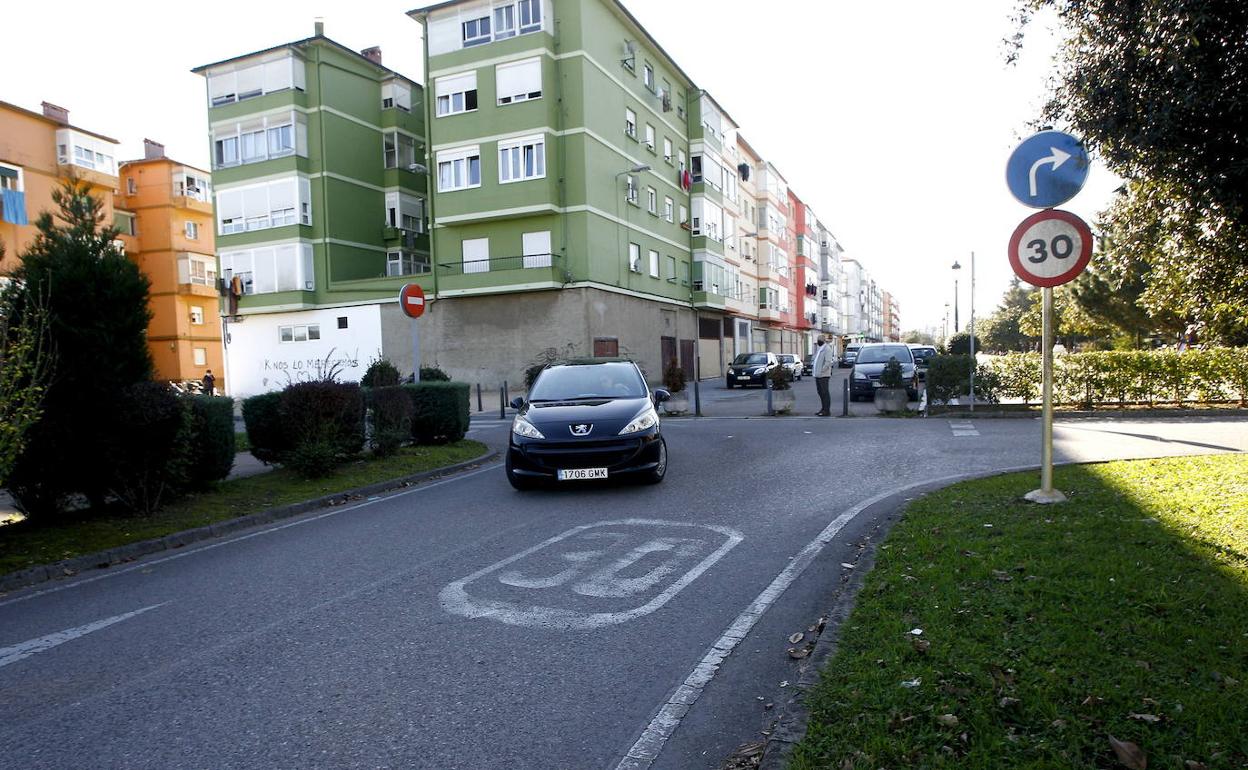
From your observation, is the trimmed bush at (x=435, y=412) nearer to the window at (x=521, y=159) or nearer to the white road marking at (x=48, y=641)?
the white road marking at (x=48, y=641)

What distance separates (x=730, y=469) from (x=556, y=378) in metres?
2.73

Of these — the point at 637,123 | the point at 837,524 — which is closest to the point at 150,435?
the point at 837,524

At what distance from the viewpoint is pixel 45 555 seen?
21.3 ft

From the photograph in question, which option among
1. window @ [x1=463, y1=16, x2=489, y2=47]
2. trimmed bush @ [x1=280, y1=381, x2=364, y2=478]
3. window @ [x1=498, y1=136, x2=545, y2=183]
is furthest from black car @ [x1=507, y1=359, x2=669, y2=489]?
window @ [x1=463, y1=16, x2=489, y2=47]

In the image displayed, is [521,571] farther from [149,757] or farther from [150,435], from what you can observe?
[150,435]

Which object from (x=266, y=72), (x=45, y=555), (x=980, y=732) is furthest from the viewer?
(x=266, y=72)

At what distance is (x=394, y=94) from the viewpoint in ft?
127

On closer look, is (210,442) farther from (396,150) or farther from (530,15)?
(396,150)

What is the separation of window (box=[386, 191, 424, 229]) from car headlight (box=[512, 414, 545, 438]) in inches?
1298

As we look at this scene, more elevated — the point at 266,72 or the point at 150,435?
the point at 266,72

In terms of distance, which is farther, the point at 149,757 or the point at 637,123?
the point at 637,123

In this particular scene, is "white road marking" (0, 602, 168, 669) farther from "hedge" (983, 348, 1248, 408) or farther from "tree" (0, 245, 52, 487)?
"hedge" (983, 348, 1248, 408)

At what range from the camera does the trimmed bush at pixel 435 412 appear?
44.3ft

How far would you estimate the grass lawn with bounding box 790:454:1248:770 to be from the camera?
8.94 ft
